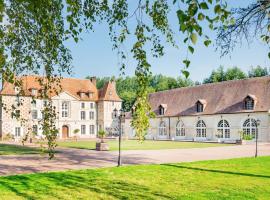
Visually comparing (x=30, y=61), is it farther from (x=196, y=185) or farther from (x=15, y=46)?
(x=196, y=185)

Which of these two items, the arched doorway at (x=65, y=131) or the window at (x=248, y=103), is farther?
the arched doorway at (x=65, y=131)

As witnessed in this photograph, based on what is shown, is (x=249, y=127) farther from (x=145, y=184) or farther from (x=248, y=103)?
(x=145, y=184)

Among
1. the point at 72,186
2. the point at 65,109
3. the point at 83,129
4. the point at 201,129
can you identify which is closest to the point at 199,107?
the point at 201,129

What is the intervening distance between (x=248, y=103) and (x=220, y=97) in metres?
4.66

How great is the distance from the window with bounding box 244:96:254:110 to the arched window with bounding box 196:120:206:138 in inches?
238

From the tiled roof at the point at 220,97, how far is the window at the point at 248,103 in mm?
421

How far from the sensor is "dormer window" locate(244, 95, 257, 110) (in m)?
36.7

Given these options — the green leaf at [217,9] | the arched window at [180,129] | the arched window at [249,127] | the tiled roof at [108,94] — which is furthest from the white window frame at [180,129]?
the green leaf at [217,9]

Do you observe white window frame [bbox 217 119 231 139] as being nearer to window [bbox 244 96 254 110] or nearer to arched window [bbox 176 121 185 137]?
window [bbox 244 96 254 110]

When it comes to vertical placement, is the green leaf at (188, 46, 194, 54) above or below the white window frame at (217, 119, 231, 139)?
above

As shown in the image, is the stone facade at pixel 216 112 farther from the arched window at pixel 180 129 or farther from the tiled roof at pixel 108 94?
the tiled roof at pixel 108 94

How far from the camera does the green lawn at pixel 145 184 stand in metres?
8.80

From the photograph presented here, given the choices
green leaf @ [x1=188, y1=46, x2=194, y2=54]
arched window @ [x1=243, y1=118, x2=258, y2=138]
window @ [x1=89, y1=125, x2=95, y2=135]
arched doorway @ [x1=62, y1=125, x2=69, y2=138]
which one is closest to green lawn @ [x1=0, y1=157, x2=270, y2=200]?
green leaf @ [x1=188, y1=46, x2=194, y2=54]

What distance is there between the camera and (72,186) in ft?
32.4
